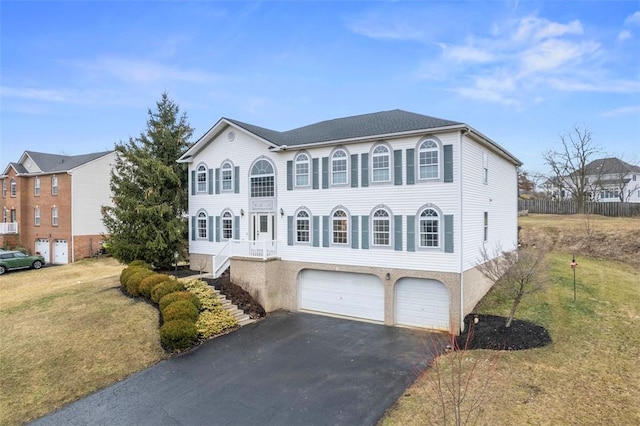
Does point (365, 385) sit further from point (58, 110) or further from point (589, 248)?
point (58, 110)

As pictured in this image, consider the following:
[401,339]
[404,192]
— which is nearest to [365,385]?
[401,339]

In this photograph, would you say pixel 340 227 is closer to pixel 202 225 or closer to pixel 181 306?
pixel 181 306

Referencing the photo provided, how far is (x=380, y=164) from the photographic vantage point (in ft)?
50.5

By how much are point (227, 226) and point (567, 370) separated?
16.2 meters

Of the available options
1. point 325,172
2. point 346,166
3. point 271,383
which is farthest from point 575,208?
point 271,383

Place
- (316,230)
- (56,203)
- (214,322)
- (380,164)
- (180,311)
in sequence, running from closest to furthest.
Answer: (180,311)
(214,322)
(380,164)
(316,230)
(56,203)

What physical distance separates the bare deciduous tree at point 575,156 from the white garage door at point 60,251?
156 ft

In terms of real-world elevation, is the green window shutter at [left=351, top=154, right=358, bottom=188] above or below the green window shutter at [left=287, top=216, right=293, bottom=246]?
above

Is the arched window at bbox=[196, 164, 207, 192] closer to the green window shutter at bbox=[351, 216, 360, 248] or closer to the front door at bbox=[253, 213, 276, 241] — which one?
the front door at bbox=[253, 213, 276, 241]

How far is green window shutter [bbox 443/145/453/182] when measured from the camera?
45.2 ft

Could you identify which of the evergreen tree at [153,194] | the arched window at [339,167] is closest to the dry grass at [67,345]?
the evergreen tree at [153,194]

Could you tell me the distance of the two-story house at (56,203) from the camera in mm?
30984

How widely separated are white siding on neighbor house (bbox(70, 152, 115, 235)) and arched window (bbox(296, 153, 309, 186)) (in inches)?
868

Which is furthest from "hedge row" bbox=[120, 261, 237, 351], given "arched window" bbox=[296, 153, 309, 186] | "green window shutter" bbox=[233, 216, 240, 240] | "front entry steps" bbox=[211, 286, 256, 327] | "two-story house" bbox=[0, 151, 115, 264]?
"two-story house" bbox=[0, 151, 115, 264]
